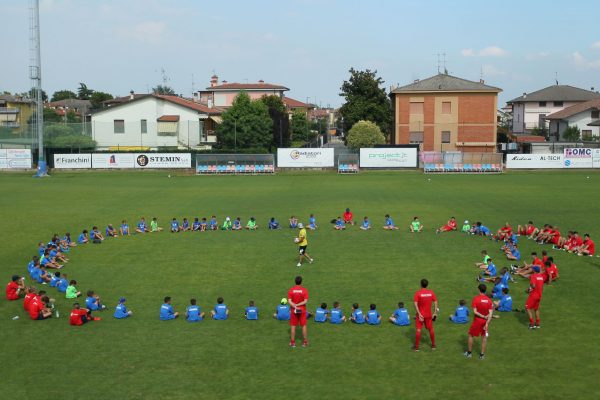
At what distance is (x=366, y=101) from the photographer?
8569 cm

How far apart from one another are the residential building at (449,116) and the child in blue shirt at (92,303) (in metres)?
70.7

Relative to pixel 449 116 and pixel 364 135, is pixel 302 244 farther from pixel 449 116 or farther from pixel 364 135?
pixel 449 116

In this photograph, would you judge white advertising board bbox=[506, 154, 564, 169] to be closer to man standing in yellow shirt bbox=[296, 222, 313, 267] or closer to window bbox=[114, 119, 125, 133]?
man standing in yellow shirt bbox=[296, 222, 313, 267]

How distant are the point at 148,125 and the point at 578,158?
191 ft

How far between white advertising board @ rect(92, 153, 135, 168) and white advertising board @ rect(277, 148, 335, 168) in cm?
1714

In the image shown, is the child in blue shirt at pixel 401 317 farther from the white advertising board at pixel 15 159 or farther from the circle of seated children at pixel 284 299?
the white advertising board at pixel 15 159

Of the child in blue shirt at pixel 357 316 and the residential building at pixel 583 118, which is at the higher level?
the residential building at pixel 583 118

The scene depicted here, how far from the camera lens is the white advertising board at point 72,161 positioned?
6906 cm

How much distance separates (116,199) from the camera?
44500 mm

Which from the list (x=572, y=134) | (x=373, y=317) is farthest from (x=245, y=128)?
(x=373, y=317)

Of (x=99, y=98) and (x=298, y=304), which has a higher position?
(x=99, y=98)

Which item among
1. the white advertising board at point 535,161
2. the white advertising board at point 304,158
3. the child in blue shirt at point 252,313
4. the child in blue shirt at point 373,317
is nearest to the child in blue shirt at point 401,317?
the child in blue shirt at point 373,317

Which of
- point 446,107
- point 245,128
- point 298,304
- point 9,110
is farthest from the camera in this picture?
point 9,110

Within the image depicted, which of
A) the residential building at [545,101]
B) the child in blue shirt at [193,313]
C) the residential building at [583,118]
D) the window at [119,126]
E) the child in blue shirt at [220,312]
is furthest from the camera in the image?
the residential building at [545,101]
